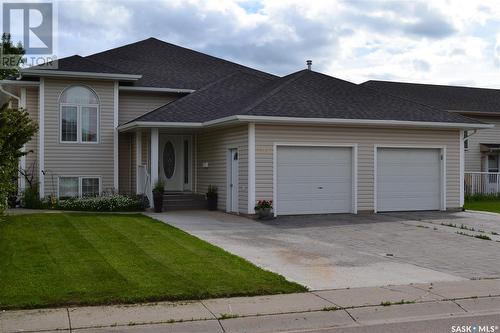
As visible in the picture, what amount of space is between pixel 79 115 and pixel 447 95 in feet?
77.6

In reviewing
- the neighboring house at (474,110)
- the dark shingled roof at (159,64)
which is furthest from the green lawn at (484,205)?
the dark shingled roof at (159,64)

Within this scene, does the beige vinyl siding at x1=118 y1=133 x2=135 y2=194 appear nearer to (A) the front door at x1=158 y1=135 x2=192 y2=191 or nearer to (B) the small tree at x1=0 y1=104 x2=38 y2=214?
(A) the front door at x1=158 y1=135 x2=192 y2=191

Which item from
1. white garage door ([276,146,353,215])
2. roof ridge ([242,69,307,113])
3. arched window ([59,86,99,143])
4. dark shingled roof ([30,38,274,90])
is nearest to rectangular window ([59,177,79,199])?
arched window ([59,86,99,143])

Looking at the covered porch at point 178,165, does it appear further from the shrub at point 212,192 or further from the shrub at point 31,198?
the shrub at point 31,198

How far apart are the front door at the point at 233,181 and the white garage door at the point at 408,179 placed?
4953 millimetres

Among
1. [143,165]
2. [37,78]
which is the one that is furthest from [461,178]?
[37,78]

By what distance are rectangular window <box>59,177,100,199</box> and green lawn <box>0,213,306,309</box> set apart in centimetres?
841

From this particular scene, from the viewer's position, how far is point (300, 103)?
1961 centimetres

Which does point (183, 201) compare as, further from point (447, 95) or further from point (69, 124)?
point (447, 95)

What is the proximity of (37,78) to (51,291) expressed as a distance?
1619 centimetres

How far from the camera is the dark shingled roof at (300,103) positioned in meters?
19.1

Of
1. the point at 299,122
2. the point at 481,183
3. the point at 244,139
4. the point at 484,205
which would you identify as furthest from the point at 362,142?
the point at 481,183

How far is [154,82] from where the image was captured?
24.4m

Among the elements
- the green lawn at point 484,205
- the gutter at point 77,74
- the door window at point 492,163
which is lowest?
the green lawn at point 484,205
